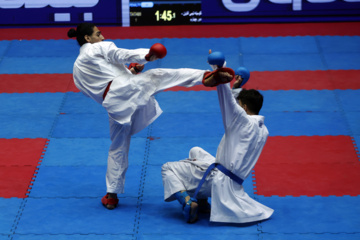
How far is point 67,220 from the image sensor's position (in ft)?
21.4

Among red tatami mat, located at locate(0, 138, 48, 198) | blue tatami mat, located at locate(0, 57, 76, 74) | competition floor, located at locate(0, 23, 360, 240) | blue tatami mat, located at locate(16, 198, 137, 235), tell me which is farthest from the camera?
blue tatami mat, located at locate(0, 57, 76, 74)

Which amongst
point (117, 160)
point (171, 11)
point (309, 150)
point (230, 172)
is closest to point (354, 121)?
point (309, 150)

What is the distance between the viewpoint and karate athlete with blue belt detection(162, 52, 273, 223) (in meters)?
6.13

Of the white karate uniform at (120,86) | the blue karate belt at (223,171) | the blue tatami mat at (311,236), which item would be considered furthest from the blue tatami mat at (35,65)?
the blue tatami mat at (311,236)

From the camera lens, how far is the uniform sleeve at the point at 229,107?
5.82 meters

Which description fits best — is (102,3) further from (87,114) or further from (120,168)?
(120,168)

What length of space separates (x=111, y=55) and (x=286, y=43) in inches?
240

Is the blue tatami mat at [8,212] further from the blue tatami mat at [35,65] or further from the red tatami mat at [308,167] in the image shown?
the blue tatami mat at [35,65]

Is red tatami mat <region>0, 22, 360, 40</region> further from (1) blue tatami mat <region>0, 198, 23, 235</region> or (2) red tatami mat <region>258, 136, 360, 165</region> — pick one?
(1) blue tatami mat <region>0, 198, 23, 235</region>

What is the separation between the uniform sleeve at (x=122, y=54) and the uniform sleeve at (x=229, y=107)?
81 centimetres

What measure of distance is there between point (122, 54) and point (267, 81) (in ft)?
14.9

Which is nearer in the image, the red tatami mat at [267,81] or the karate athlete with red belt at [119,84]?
the karate athlete with red belt at [119,84]

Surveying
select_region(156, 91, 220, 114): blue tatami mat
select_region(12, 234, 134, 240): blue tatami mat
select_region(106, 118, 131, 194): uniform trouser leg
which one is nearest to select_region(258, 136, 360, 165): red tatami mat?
select_region(156, 91, 220, 114): blue tatami mat

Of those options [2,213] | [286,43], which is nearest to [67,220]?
[2,213]
